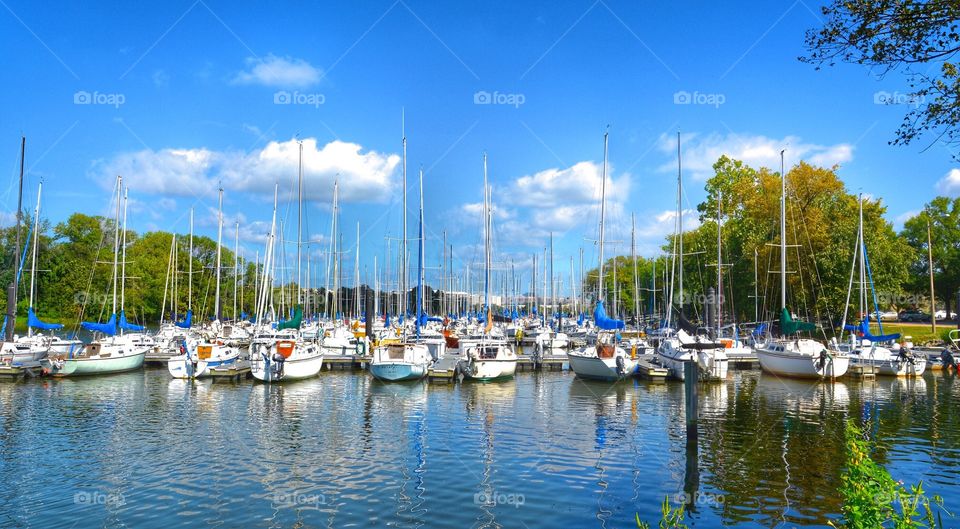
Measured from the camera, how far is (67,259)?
92438mm

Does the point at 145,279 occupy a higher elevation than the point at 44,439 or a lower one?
higher

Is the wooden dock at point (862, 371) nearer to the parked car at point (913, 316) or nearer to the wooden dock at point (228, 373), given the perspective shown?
the wooden dock at point (228, 373)

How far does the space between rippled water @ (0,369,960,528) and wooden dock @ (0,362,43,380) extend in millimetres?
5589

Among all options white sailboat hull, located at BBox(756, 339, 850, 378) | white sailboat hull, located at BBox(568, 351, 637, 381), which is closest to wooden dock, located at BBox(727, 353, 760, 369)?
white sailboat hull, located at BBox(756, 339, 850, 378)

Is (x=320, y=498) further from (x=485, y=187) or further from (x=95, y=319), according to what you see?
(x=95, y=319)

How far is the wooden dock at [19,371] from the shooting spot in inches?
1454

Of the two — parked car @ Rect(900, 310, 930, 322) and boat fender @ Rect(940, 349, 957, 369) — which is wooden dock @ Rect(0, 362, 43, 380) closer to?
boat fender @ Rect(940, 349, 957, 369)

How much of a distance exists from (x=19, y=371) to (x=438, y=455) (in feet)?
99.9

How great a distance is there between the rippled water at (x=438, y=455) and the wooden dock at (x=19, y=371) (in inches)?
220

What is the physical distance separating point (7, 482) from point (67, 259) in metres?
89.3

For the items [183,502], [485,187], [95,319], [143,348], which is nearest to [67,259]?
[95,319]

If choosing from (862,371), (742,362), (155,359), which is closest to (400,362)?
(155,359)

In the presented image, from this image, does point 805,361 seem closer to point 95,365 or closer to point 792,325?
point 792,325

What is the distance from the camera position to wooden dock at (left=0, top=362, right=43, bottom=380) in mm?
36938
